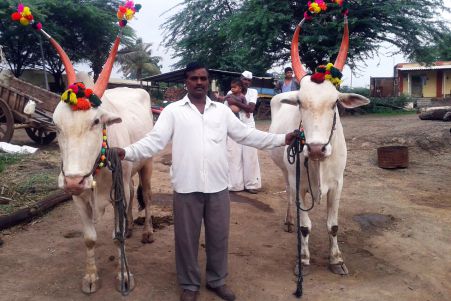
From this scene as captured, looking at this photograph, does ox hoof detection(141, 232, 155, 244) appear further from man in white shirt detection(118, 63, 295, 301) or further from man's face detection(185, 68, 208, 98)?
man's face detection(185, 68, 208, 98)

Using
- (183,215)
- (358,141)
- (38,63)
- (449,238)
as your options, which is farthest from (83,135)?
(38,63)

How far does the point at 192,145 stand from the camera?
10.5ft

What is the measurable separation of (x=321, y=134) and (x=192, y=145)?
1.00m

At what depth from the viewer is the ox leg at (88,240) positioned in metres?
3.53

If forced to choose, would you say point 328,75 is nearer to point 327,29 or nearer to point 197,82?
point 197,82

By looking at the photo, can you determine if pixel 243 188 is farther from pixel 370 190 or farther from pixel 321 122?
pixel 321 122

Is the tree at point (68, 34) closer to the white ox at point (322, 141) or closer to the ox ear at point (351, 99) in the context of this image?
the white ox at point (322, 141)

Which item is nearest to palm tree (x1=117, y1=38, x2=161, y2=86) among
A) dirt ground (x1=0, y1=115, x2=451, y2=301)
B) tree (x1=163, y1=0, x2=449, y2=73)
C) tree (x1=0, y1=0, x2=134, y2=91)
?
tree (x1=0, y1=0, x2=134, y2=91)

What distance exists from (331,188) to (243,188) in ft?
9.87

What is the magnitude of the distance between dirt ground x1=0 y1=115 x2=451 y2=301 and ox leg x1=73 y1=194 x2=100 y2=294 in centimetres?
Result: 8

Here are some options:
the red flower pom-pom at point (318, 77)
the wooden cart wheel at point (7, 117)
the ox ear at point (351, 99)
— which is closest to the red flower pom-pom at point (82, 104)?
the red flower pom-pom at point (318, 77)

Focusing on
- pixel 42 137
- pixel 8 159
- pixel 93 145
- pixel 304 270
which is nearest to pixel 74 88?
pixel 93 145

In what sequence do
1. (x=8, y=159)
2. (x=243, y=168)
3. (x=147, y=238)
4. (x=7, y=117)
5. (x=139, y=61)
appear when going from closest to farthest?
(x=147, y=238)
(x=243, y=168)
(x=8, y=159)
(x=7, y=117)
(x=139, y=61)

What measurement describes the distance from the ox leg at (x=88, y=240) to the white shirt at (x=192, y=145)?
0.66m
